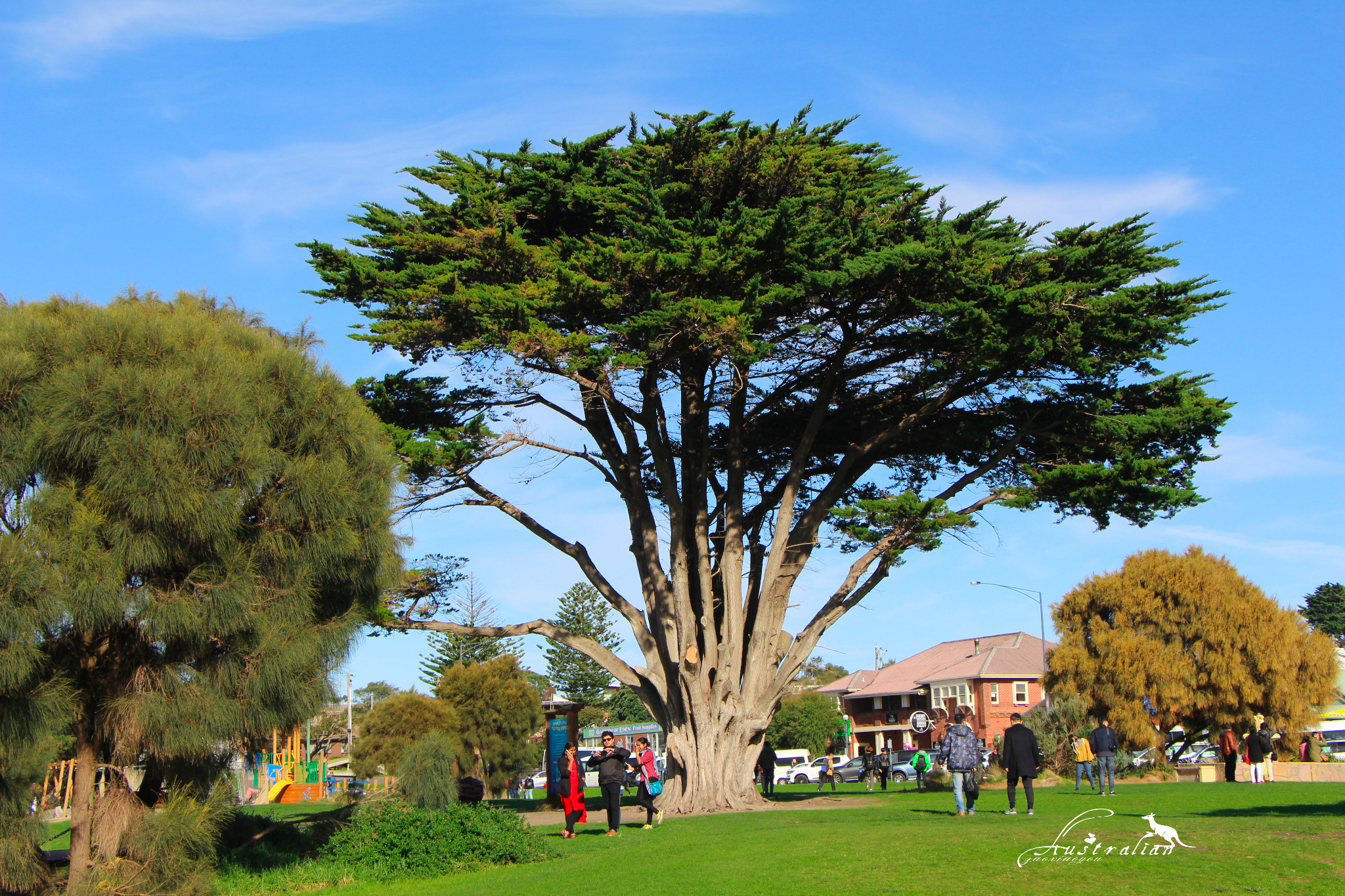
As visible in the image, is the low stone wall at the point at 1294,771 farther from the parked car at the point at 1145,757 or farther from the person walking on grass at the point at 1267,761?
the parked car at the point at 1145,757

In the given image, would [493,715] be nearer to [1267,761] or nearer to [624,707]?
[1267,761]

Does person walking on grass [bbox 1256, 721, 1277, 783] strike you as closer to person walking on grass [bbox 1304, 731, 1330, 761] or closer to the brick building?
person walking on grass [bbox 1304, 731, 1330, 761]

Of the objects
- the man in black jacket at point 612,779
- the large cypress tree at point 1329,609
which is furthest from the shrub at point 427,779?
the large cypress tree at point 1329,609

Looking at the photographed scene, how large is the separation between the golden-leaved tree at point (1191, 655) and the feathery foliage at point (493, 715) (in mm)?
18662

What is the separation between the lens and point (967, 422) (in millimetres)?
20953

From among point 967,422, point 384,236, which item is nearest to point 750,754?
point 967,422

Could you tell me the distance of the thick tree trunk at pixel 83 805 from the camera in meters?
11.1

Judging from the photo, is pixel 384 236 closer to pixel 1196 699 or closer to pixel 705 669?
pixel 705 669

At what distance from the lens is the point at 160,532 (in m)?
11.0

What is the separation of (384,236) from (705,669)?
10195mm

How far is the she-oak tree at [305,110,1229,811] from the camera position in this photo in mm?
18109

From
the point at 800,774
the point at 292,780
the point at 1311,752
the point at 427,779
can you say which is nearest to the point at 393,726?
the point at 292,780

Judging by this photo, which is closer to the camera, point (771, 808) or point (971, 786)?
point (971, 786)

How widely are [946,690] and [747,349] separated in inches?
1856
